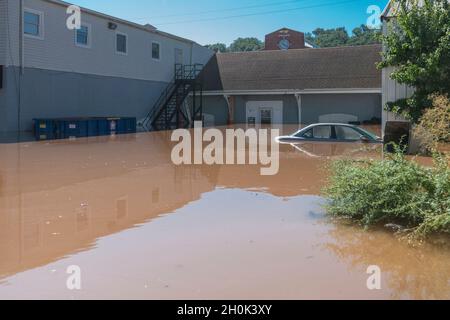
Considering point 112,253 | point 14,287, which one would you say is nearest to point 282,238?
point 112,253

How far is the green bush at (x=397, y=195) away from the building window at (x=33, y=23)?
20.9 meters

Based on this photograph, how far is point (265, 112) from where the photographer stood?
108ft

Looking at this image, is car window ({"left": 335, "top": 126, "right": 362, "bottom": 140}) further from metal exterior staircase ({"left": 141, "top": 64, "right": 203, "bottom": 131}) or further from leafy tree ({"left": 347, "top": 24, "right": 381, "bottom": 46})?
leafy tree ({"left": 347, "top": 24, "right": 381, "bottom": 46})

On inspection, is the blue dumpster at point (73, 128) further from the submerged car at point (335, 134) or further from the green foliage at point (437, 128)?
the green foliage at point (437, 128)

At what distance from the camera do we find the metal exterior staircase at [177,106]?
1288 inches

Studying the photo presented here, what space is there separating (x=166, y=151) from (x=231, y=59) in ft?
69.4

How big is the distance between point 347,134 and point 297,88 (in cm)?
1507

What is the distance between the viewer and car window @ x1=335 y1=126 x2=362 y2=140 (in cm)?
1602

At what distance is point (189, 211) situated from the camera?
7875mm

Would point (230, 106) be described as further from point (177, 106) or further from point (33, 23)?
point (33, 23)

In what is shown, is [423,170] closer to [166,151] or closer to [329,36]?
[166,151]

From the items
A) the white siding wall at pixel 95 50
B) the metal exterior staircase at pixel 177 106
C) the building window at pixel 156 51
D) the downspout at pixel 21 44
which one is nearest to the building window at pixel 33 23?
the white siding wall at pixel 95 50

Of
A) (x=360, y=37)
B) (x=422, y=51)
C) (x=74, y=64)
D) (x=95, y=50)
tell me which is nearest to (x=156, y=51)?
(x=95, y=50)

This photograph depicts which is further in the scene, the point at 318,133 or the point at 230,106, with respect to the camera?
the point at 230,106
